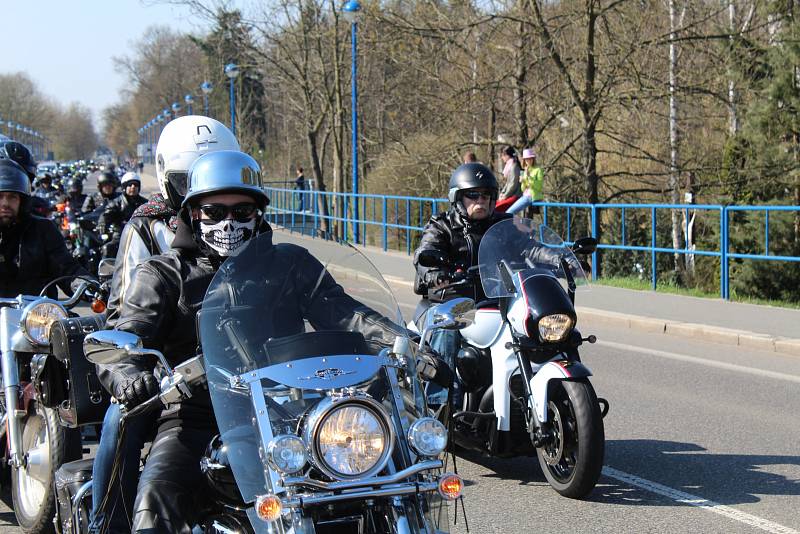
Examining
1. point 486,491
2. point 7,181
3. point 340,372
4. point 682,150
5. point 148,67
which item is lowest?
point 486,491

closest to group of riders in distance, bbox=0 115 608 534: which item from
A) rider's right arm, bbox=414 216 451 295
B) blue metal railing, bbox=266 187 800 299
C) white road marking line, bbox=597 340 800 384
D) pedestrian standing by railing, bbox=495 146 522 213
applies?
rider's right arm, bbox=414 216 451 295

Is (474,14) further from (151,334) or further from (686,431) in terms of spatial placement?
(151,334)

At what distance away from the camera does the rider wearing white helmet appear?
11.6ft

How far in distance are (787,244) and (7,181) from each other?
13.5 meters

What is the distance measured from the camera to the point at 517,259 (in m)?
6.01

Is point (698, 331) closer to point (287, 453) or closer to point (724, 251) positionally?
point (724, 251)

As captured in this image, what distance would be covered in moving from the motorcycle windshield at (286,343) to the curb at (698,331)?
8220mm

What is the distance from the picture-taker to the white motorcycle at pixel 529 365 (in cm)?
567

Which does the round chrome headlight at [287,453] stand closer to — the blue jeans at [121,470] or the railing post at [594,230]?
the blue jeans at [121,470]

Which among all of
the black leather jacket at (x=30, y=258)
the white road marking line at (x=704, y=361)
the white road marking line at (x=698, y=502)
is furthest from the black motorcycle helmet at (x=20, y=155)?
the white road marking line at (x=704, y=361)

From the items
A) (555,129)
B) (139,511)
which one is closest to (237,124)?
(555,129)

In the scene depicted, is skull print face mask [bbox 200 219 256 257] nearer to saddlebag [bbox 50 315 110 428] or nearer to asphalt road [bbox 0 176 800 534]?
saddlebag [bbox 50 315 110 428]

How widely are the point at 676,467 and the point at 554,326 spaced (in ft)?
4.50

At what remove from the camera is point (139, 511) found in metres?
3.07
